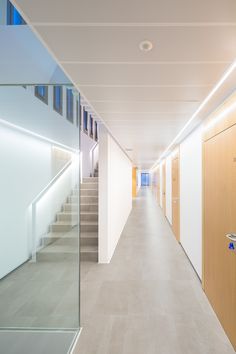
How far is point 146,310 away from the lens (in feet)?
9.32

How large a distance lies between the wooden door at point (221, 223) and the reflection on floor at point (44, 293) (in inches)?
63.9

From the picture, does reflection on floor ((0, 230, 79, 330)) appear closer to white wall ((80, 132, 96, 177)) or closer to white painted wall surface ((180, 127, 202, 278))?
white painted wall surface ((180, 127, 202, 278))

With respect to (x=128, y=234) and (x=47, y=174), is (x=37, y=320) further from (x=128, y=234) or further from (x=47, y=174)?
(x=128, y=234)

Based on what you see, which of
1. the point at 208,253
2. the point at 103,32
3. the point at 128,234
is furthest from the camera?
the point at 128,234

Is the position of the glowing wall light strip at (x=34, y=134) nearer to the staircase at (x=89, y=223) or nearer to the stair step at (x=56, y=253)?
the stair step at (x=56, y=253)

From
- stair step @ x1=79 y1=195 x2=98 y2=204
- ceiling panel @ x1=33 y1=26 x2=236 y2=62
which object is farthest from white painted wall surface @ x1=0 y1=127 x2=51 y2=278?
stair step @ x1=79 y1=195 x2=98 y2=204

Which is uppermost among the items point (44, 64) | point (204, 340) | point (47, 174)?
point (44, 64)

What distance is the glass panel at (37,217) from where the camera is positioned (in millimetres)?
2719

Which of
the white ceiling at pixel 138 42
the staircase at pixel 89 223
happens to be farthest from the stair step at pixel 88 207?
the white ceiling at pixel 138 42

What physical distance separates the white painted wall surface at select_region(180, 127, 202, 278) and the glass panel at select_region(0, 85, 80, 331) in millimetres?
1991

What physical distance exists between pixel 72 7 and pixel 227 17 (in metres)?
0.85

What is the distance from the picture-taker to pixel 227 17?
49.8 inches

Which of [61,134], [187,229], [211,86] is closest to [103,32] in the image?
[211,86]

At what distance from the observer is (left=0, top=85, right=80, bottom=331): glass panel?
2.72 m
